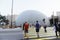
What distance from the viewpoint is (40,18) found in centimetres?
7281

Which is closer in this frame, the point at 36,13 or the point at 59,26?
the point at 59,26

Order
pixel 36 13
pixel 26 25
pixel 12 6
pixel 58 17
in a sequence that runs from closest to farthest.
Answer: pixel 26 25
pixel 12 6
pixel 36 13
pixel 58 17

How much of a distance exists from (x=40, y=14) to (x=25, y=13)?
5.62 m

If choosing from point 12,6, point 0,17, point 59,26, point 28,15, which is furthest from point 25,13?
point 59,26

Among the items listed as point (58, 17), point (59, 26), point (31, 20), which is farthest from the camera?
point (58, 17)

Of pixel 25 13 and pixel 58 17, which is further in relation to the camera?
pixel 58 17

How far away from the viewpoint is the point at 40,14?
74.9 metres

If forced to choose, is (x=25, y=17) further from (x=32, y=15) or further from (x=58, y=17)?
(x=58, y=17)

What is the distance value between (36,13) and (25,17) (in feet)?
16.0

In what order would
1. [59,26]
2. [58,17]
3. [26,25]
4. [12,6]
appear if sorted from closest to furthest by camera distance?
[26,25] → [59,26] → [12,6] → [58,17]

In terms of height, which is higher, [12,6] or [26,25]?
[12,6]

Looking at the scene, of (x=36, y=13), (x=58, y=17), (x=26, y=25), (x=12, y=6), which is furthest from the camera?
(x=58, y=17)

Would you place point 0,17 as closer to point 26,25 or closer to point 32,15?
point 32,15

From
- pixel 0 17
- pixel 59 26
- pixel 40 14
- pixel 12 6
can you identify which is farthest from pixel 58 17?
pixel 59 26
